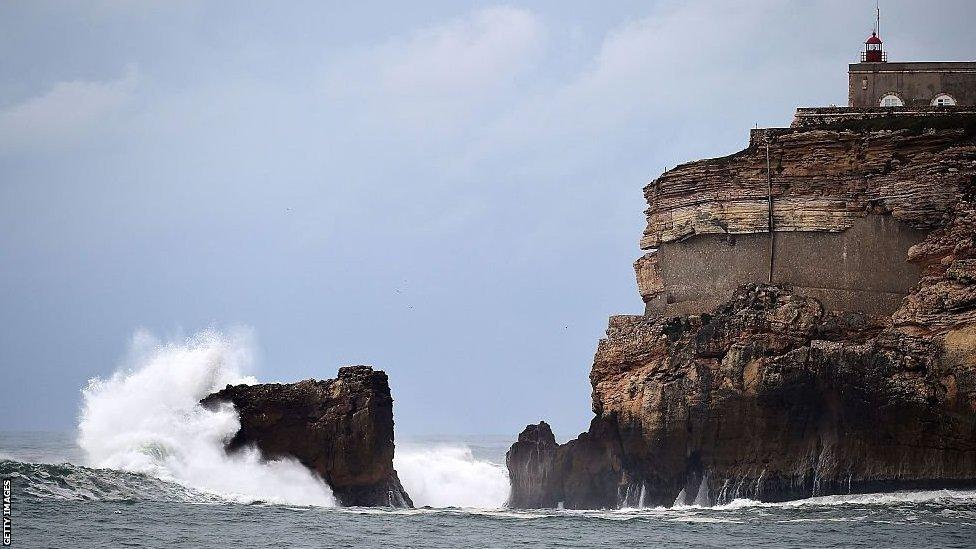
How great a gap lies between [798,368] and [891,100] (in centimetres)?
1224

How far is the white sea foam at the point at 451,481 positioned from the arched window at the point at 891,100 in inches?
636

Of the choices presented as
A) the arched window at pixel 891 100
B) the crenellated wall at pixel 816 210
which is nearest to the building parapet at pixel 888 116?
the crenellated wall at pixel 816 210

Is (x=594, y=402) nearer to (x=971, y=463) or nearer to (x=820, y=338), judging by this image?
(x=820, y=338)

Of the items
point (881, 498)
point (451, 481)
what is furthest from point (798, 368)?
point (451, 481)

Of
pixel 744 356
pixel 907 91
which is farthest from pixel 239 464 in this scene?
pixel 907 91

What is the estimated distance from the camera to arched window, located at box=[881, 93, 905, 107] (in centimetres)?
5147

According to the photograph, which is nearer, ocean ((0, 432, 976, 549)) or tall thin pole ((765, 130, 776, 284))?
ocean ((0, 432, 976, 549))
